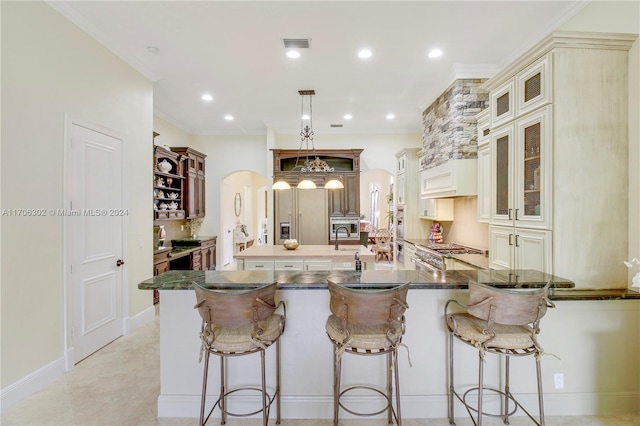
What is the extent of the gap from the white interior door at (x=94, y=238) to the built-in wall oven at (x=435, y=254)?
12.1 feet

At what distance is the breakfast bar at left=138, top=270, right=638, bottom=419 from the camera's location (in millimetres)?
2102

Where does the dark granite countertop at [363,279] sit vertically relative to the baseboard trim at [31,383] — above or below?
above

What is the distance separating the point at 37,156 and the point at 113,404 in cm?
209

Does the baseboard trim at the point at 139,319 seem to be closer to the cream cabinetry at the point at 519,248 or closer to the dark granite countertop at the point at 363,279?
the dark granite countertop at the point at 363,279

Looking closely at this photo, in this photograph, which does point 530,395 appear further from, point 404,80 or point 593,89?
point 404,80

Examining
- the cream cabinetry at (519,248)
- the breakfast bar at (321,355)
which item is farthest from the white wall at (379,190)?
the breakfast bar at (321,355)

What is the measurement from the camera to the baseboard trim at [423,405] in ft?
6.90

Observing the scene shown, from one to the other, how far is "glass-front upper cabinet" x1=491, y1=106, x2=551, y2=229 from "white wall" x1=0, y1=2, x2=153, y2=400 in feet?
13.3

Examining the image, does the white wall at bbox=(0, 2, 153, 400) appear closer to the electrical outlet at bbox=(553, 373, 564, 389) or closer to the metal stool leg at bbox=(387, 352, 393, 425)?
the metal stool leg at bbox=(387, 352, 393, 425)

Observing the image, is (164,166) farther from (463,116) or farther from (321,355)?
(463,116)

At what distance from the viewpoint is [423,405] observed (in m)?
2.11

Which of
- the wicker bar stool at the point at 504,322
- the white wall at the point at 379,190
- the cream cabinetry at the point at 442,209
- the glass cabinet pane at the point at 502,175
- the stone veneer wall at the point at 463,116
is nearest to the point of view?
the wicker bar stool at the point at 504,322

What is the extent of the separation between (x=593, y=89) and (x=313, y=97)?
11.7 ft

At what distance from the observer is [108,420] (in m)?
2.13
